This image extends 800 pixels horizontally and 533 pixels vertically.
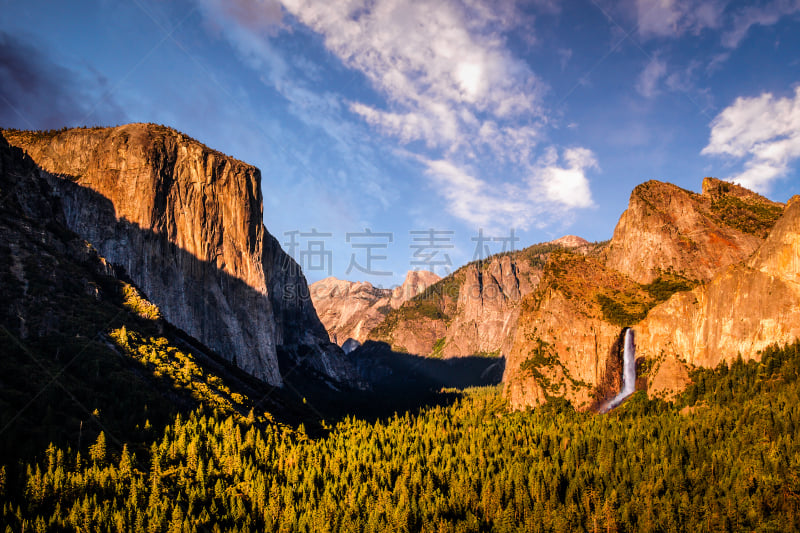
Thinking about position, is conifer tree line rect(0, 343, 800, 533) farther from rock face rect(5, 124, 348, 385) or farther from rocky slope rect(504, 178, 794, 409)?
rock face rect(5, 124, 348, 385)

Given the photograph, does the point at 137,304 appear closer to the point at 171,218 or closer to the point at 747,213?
the point at 171,218

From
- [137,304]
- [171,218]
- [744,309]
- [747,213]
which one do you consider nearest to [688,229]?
[747,213]

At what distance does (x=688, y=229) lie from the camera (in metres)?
160

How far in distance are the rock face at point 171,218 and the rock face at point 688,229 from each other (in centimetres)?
14216

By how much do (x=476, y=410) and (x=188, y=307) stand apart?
104m

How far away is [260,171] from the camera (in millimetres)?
195375

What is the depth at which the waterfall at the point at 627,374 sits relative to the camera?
134 m

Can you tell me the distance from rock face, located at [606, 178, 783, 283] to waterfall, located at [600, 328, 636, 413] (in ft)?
100

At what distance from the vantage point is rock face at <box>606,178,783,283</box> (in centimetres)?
15138

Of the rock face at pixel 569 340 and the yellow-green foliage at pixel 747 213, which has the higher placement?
the yellow-green foliage at pixel 747 213

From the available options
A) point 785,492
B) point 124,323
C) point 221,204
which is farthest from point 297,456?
point 221,204

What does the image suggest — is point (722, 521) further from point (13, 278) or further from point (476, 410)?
point (13, 278)

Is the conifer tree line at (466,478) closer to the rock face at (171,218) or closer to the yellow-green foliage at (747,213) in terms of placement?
the rock face at (171,218)

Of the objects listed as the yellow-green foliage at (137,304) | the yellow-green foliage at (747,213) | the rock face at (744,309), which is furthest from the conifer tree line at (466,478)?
the yellow-green foliage at (747,213)
